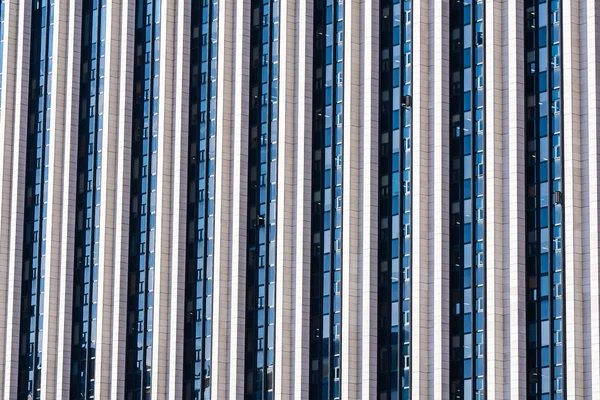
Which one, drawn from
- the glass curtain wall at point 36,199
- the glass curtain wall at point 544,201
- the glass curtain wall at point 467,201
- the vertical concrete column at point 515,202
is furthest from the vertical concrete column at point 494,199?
the glass curtain wall at point 36,199

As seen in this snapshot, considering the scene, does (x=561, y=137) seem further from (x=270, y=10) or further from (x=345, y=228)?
(x=270, y=10)

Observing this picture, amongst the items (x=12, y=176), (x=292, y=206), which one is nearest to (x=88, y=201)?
(x=12, y=176)

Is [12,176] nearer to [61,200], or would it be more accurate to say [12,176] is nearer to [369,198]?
[61,200]

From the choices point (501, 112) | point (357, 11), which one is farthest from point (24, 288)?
point (501, 112)

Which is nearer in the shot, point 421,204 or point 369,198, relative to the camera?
point 421,204

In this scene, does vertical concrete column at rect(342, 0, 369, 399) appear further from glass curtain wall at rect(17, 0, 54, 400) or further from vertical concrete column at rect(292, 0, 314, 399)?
glass curtain wall at rect(17, 0, 54, 400)

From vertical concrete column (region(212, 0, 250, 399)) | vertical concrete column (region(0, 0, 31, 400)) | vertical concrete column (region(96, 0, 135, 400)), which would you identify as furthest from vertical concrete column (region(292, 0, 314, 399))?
vertical concrete column (region(0, 0, 31, 400))

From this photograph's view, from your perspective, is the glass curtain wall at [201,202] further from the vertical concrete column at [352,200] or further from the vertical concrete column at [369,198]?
the vertical concrete column at [369,198]
